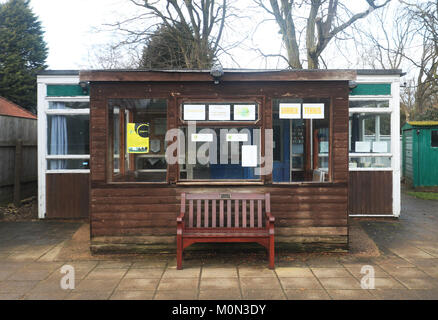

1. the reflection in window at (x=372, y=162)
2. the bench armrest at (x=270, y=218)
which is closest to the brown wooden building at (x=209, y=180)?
the bench armrest at (x=270, y=218)

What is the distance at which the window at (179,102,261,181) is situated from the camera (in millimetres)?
6402

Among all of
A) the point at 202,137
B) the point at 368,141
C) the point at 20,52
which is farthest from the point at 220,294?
the point at 20,52

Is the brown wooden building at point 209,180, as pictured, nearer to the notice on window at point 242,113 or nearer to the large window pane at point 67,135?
the notice on window at point 242,113

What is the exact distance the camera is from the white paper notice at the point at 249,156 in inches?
256

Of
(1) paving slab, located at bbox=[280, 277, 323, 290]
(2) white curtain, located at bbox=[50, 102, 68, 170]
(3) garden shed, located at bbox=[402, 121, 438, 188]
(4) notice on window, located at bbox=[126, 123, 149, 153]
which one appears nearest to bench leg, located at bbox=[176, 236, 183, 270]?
(1) paving slab, located at bbox=[280, 277, 323, 290]

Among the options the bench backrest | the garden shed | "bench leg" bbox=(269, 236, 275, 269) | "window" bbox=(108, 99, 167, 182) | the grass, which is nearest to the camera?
"bench leg" bbox=(269, 236, 275, 269)

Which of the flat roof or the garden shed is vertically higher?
the flat roof

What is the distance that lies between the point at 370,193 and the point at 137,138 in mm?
5510

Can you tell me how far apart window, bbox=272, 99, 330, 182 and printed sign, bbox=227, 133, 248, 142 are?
665mm

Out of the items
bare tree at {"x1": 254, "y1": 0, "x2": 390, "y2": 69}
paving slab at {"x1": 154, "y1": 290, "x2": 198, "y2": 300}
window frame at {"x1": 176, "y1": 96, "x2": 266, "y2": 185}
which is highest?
bare tree at {"x1": 254, "y1": 0, "x2": 390, "y2": 69}

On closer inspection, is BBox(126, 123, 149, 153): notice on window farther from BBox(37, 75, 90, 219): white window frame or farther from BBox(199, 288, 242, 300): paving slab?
BBox(37, 75, 90, 219): white window frame

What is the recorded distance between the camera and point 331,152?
6488mm

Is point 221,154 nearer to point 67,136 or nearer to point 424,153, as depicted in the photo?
point 67,136

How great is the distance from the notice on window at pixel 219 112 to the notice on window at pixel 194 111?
0.36 ft
